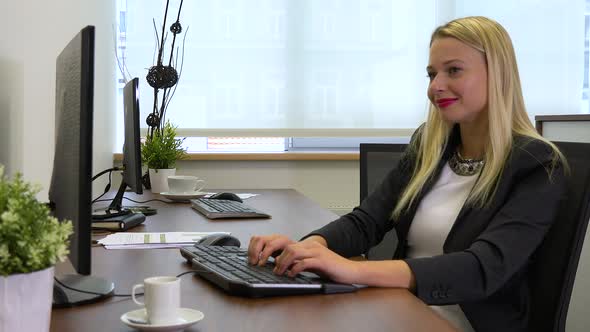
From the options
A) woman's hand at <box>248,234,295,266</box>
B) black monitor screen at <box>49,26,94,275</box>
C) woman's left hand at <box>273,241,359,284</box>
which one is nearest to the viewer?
black monitor screen at <box>49,26,94,275</box>

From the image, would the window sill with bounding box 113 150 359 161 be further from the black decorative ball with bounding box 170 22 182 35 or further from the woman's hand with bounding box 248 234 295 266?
the woman's hand with bounding box 248 234 295 266

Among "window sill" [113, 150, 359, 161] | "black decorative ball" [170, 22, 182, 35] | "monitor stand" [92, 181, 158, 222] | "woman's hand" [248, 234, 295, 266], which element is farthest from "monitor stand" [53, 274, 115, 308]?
"window sill" [113, 150, 359, 161]

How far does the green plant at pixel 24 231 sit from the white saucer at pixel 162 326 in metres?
0.21

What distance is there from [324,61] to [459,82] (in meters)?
1.84

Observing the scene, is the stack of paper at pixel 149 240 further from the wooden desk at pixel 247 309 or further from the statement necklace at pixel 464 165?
the statement necklace at pixel 464 165

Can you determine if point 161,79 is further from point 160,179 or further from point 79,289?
point 79,289

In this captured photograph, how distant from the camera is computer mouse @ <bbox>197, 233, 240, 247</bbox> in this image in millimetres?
1414

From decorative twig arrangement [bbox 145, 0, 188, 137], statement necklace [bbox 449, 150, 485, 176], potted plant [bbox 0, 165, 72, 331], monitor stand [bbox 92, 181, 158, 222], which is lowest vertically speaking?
monitor stand [bbox 92, 181, 158, 222]

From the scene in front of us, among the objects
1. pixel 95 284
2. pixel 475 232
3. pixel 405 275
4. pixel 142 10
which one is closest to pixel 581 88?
pixel 142 10

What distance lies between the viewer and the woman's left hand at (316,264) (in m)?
1.12

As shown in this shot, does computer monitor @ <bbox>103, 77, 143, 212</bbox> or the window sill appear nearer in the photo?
computer monitor @ <bbox>103, 77, 143, 212</bbox>

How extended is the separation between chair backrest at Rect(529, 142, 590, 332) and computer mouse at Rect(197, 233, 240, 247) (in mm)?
569

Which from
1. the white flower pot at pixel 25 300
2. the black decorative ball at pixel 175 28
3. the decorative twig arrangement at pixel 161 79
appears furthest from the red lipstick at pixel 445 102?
the black decorative ball at pixel 175 28

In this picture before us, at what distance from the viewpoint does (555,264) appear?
131 cm
